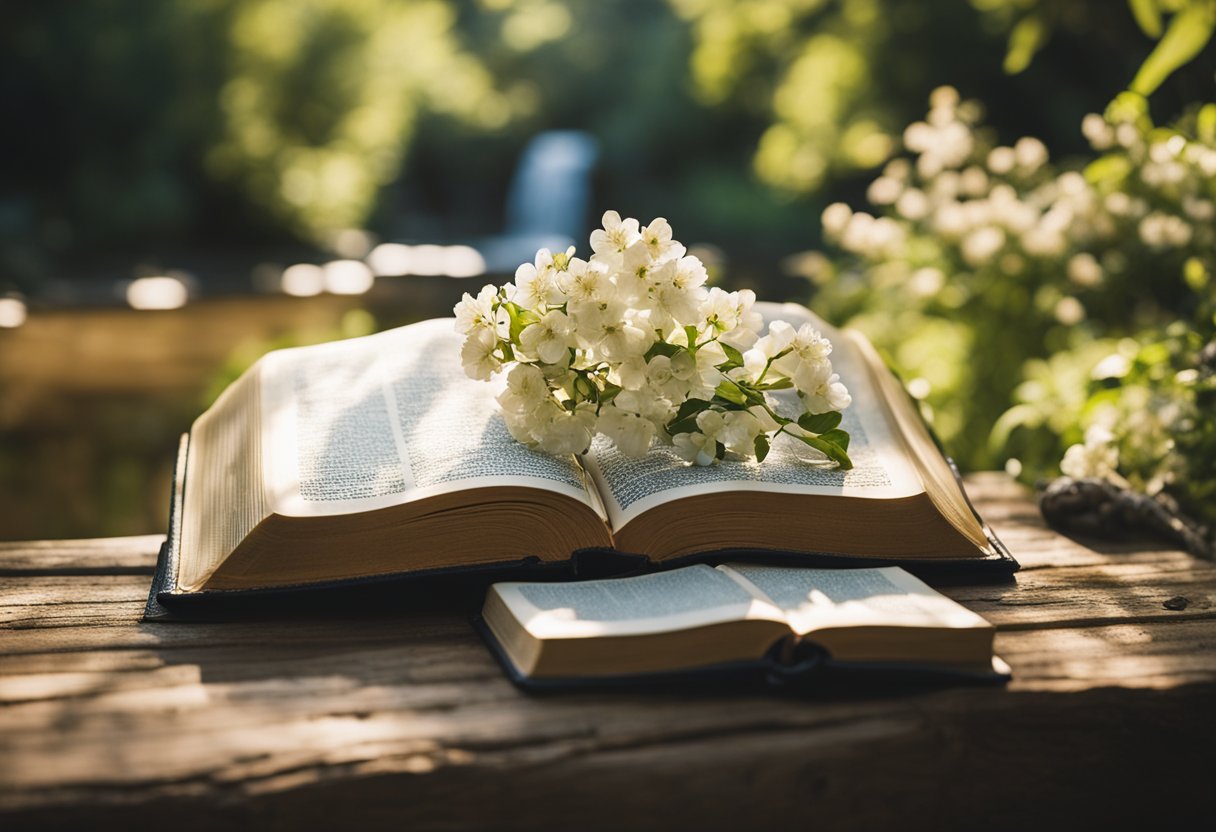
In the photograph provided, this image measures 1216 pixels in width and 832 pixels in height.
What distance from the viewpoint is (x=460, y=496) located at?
1190mm

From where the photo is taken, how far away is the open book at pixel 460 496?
3.90 feet

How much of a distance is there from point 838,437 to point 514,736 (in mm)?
598

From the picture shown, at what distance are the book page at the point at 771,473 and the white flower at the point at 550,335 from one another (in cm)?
18

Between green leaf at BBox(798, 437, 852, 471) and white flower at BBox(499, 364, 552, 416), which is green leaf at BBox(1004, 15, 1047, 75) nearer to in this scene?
green leaf at BBox(798, 437, 852, 471)

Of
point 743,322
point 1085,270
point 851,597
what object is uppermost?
point 1085,270

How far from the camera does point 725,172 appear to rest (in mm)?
14234

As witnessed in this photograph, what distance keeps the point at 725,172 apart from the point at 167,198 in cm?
756

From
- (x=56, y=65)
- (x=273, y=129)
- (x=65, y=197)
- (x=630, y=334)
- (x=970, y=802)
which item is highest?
(x=273, y=129)

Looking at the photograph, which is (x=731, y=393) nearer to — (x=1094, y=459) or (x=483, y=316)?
(x=483, y=316)

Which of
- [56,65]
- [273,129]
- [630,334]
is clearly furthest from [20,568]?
[273,129]

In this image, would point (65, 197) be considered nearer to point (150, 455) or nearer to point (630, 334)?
point (150, 455)

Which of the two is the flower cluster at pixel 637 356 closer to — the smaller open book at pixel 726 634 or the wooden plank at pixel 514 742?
the smaller open book at pixel 726 634

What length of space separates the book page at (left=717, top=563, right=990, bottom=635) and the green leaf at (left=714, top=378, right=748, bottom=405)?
0.68ft

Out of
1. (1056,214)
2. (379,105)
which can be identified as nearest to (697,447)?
(1056,214)
